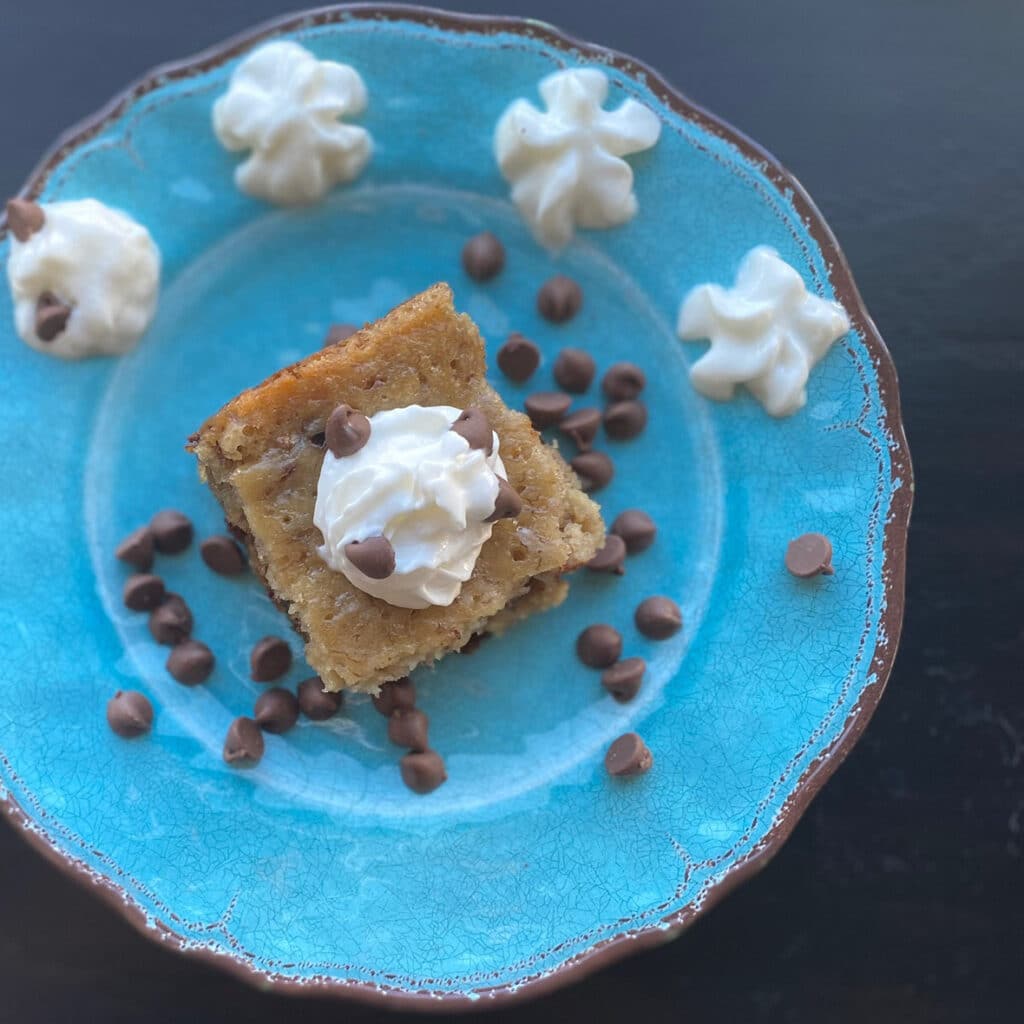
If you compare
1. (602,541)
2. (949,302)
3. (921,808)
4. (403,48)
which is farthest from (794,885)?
(403,48)

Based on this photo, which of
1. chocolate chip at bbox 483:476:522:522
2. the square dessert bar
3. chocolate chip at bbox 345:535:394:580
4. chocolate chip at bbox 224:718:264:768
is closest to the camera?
chocolate chip at bbox 345:535:394:580

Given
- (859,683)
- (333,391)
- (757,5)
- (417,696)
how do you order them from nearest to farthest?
(333,391), (859,683), (417,696), (757,5)

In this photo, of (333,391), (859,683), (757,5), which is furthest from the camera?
(757,5)

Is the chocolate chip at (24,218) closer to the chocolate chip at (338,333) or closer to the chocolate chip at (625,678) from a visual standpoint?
the chocolate chip at (338,333)

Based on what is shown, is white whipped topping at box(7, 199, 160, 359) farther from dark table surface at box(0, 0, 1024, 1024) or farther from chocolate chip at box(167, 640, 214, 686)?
chocolate chip at box(167, 640, 214, 686)

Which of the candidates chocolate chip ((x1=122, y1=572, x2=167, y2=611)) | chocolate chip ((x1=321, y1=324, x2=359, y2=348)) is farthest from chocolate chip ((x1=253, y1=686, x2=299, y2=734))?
chocolate chip ((x1=321, y1=324, x2=359, y2=348))

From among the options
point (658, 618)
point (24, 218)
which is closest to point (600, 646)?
point (658, 618)

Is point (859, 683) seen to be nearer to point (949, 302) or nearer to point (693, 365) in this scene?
point (693, 365)

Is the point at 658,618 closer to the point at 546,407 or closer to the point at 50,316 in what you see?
the point at 546,407
